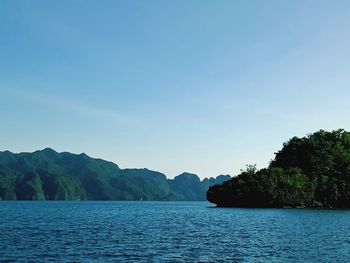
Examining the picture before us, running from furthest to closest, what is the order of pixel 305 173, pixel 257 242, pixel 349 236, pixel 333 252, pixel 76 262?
pixel 305 173 < pixel 349 236 < pixel 257 242 < pixel 333 252 < pixel 76 262

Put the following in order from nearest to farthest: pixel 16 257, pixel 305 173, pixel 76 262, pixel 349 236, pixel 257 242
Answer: pixel 76 262
pixel 16 257
pixel 257 242
pixel 349 236
pixel 305 173

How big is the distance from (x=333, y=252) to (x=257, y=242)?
1244 centimetres

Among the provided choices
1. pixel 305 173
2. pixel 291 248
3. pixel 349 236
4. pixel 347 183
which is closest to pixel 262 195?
pixel 305 173

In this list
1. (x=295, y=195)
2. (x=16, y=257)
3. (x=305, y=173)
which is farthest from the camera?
(x=305, y=173)

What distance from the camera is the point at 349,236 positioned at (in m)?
73.2

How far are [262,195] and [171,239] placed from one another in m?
125

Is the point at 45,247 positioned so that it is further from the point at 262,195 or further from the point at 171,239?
the point at 262,195

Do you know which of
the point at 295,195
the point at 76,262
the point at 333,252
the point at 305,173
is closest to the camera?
the point at 76,262

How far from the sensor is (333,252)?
55.2m

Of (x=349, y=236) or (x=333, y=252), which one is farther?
(x=349, y=236)

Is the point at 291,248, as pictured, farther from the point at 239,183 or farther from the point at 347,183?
the point at 347,183

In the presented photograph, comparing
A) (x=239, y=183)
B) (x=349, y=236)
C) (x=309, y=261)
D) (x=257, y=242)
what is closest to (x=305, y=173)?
(x=239, y=183)

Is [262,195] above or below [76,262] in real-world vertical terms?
above

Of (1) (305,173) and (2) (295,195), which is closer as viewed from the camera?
(2) (295,195)
